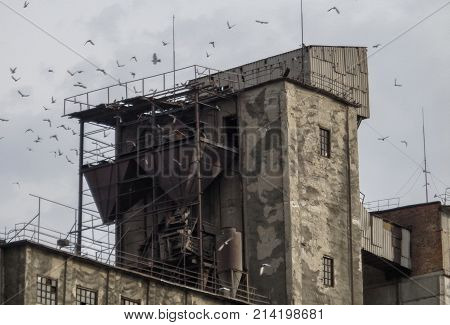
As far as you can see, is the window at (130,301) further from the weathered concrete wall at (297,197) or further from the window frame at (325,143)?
the window frame at (325,143)

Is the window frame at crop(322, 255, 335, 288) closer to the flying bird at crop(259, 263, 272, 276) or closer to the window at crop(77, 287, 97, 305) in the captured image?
the flying bird at crop(259, 263, 272, 276)

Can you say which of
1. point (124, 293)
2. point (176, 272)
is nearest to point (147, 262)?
point (176, 272)

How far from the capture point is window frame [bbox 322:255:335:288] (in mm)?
83062

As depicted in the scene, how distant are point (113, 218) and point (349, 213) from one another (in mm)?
12596

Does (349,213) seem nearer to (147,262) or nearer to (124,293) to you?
(147,262)

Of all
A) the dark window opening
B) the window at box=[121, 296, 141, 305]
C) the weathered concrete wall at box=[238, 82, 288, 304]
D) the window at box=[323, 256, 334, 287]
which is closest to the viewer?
the window at box=[121, 296, 141, 305]

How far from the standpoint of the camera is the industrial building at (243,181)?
267 ft

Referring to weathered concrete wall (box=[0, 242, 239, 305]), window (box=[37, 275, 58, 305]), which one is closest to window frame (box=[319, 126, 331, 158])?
weathered concrete wall (box=[0, 242, 239, 305])

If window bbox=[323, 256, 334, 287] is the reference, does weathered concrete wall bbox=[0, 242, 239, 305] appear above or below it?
below

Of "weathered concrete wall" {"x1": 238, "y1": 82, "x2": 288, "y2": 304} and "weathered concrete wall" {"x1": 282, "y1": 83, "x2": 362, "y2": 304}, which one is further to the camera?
"weathered concrete wall" {"x1": 282, "y1": 83, "x2": 362, "y2": 304}

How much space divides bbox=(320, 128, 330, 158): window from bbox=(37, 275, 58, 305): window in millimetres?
22010

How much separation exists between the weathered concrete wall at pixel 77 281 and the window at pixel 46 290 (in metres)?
0.21

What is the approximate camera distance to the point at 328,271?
83.5 metres

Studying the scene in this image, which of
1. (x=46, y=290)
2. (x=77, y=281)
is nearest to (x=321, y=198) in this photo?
(x=77, y=281)
